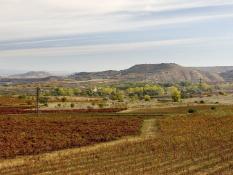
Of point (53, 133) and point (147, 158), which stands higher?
point (147, 158)

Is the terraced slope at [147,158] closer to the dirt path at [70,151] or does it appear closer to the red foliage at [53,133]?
the dirt path at [70,151]

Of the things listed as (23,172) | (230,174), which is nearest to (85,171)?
(23,172)

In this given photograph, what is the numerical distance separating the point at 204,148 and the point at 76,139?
15629mm

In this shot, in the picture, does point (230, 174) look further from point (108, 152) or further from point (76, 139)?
point (76, 139)

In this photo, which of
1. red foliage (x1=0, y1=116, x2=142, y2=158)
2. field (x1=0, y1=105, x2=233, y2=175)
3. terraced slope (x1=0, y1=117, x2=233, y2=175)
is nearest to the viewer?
terraced slope (x1=0, y1=117, x2=233, y2=175)

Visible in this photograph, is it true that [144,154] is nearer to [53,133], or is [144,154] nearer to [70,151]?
[70,151]

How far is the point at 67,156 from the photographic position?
40656 millimetres

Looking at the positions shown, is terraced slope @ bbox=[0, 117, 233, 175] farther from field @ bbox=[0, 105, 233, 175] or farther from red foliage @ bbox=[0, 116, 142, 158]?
red foliage @ bbox=[0, 116, 142, 158]

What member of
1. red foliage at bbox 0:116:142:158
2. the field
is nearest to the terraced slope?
the field

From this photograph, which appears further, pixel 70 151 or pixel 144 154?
pixel 70 151

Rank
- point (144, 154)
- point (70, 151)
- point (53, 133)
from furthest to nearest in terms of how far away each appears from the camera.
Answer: point (53, 133), point (70, 151), point (144, 154)

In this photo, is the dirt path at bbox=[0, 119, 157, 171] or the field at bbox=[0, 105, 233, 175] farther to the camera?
the dirt path at bbox=[0, 119, 157, 171]

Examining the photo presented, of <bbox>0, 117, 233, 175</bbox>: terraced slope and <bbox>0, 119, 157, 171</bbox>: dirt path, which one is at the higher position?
<bbox>0, 117, 233, 175</bbox>: terraced slope

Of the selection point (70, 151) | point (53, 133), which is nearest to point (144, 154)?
point (70, 151)
